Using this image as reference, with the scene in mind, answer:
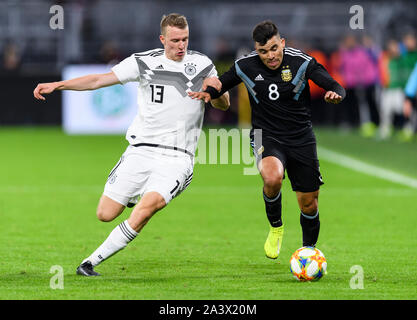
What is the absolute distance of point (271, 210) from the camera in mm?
8266

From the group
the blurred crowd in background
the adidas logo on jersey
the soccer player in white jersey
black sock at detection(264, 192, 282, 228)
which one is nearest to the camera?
the soccer player in white jersey

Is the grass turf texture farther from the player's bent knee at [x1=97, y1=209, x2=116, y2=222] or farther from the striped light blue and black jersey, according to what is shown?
the striped light blue and black jersey

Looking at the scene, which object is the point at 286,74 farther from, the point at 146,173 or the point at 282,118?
the point at 146,173

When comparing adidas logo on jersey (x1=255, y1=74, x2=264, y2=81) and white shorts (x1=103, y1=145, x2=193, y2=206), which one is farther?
adidas logo on jersey (x1=255, y1=74, x2=264, y2=81)

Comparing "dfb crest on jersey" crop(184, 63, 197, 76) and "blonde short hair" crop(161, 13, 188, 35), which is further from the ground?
"blonde short hair" crop(161, 13, 188, 35)

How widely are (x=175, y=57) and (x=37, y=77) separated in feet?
63.5

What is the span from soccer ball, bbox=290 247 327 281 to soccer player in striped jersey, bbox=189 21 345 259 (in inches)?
30.4

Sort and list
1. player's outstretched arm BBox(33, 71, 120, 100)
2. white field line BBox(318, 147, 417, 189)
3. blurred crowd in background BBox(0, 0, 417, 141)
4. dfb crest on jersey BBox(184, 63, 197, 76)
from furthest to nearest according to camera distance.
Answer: blurred crowd in background BBox(0, 0, 417, 141) → white field line BBox(318, 147, 417, 189) → dfb crest on jersey BBox(184, 63, 197, 76) → player's outstretched arm BBox(33, 71, 120, 100)

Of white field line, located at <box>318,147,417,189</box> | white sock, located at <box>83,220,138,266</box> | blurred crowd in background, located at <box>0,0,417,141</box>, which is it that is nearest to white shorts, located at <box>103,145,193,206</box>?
white sock, located at <box>83,220,138,266</box>

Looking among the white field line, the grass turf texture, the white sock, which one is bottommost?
the white field line

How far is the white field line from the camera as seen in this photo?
15023 mm

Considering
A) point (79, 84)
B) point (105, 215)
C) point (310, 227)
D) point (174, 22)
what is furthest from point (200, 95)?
point (310, 227)

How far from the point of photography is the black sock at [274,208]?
27.0 ft
